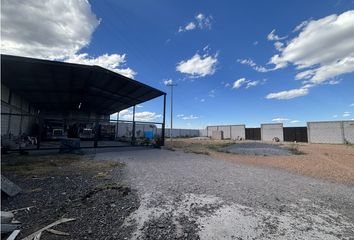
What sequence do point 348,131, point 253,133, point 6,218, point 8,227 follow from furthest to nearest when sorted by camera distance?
point 253,133, point 348,131, point 6,218, point 8,227

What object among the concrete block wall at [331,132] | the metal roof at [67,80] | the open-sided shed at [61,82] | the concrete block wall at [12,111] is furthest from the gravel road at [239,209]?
the concrete block wall at [331,132]

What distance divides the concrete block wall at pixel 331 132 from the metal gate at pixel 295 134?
753mm

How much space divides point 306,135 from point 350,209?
30.7 m

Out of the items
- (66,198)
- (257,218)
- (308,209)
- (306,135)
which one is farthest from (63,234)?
(306,135)

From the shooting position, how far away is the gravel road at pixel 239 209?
9.99 ft

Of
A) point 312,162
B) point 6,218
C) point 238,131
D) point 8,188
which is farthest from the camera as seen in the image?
point 238,131

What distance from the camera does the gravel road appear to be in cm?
304

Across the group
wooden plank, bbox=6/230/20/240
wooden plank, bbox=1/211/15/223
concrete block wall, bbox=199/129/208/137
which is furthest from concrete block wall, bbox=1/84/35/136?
concrete block wall, bbox=199/129/208/137

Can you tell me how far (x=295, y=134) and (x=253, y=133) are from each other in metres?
8.11

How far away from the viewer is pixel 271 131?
115 ft

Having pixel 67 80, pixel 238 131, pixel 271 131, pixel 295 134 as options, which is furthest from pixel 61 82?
pixel 238 131

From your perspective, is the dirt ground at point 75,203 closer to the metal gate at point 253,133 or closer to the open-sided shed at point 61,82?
the open-sided shed at point 61,82

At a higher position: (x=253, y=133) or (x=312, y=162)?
(x=253, y=133)

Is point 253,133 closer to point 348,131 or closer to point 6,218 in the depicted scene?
point 348,131
